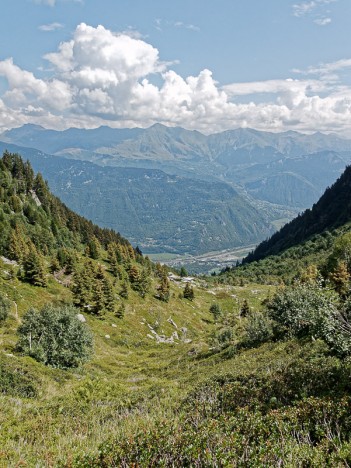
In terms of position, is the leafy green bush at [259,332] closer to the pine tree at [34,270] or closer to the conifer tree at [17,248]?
the pine tree at [34,270]

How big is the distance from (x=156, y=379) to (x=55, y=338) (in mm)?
13578

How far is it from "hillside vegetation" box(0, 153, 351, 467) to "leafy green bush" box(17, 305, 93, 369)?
5.7 inches

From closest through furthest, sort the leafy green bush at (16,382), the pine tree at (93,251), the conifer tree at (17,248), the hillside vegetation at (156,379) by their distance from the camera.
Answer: the hillside vegetation at (156,379)
the leafy green bush at (16,382)
the conifer tree at (17,248)
the pine tree at (93,251)

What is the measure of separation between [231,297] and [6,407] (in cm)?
13442

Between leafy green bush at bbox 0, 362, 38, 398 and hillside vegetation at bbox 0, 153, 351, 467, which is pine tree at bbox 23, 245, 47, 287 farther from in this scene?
leafy green bush at bbox 0, 362, 38, 398

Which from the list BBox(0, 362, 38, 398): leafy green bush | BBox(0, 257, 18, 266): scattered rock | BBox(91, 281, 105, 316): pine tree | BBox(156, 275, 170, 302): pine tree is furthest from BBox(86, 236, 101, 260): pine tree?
BBox(0, 362, 38, 398): leafy green bush

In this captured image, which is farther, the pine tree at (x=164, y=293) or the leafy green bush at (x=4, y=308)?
the pine tree at (x=164, y=293)

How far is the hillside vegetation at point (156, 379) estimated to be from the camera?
9.69 m

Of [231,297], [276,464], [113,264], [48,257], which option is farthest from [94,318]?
[231,297]

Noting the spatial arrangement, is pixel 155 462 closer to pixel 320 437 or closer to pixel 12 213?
pixel 320 437

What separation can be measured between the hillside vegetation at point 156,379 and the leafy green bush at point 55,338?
0.15 m

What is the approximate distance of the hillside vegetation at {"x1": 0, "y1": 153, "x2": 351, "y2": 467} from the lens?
9.69 meters

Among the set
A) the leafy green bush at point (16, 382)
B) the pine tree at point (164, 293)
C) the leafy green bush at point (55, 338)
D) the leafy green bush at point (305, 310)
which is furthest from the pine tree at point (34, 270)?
the leafy green bush at point (305, 310)

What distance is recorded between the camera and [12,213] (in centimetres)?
11062
